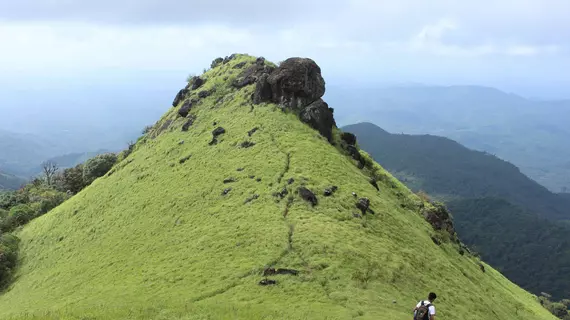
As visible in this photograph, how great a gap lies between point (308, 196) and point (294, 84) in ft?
95.3

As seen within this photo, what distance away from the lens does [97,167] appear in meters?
102

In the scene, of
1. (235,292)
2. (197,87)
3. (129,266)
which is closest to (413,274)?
(235,292)

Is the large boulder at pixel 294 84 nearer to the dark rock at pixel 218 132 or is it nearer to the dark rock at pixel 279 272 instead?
the dark rock at pixel 218 132

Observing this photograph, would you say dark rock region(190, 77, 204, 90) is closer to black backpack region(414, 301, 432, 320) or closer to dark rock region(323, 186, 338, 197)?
dark rock region(323, 186, 338, 197)

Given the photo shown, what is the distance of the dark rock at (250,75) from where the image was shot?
86.2 meters

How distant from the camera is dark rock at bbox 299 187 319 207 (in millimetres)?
50441

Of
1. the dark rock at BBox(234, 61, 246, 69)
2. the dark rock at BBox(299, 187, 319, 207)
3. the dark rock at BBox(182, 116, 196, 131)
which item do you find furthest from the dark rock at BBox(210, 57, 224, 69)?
the dark rock at BBox(299, 187, 319, 207)

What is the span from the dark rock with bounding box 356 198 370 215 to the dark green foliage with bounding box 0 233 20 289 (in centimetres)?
5026

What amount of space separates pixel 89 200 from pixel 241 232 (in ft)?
131

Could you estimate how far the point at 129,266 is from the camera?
157ft

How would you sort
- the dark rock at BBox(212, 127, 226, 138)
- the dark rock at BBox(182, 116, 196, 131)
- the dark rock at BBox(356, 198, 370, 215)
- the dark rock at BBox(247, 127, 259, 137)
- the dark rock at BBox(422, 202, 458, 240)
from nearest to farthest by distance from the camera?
the dark rock at BBox(356, 198, 370, 215)
the dark rock at BBox(247, 127, 259, 137)
the dark rock at BBox(422, 202, 458, 240)
the dark rock at BBox(212, 127, 226, 138)
the dark rock at BBox(182, 116, 196, 131)

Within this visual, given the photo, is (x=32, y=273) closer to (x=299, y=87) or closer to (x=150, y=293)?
(x=150, y=293)

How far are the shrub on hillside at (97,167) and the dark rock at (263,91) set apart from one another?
1714 inches

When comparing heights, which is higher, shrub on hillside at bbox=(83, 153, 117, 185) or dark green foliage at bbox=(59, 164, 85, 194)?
shrub on hillside at bbox=(83, 153, 117, 185)
